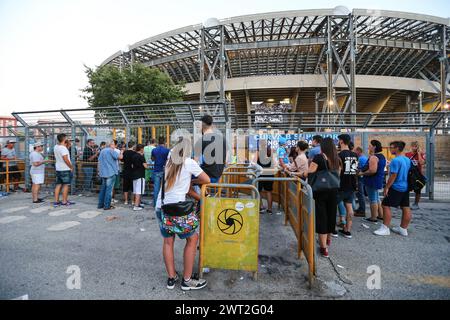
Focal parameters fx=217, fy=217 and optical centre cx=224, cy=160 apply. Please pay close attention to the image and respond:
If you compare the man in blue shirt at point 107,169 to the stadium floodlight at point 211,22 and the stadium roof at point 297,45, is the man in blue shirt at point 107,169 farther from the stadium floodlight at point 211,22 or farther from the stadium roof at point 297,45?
the stadium roof at point 297,45

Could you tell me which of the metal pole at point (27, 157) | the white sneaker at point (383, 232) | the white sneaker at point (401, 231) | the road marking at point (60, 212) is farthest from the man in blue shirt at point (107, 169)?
the white sneaker at point (401, 231)

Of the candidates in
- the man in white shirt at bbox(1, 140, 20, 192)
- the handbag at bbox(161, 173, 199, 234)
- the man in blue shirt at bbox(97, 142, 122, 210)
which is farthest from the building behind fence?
the handbag at bbox(161, 173, 199, 234)

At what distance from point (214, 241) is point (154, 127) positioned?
5.95 metres

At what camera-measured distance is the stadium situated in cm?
1883

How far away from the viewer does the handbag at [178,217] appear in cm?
234

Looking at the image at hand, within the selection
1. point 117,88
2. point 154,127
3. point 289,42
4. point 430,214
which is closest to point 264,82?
point 289,42

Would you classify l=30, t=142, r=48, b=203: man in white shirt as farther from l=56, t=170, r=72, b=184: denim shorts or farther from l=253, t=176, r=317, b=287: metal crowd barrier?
l=253, t=176, r=317, b=287: metal crowd barrier

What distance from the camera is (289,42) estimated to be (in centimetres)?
2017

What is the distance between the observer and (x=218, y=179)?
149 inches

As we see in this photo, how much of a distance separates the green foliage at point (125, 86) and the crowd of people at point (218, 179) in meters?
8.58

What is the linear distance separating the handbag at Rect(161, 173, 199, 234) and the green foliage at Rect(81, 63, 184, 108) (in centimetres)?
1493

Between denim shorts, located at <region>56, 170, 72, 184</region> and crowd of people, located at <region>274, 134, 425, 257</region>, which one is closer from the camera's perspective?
crowd of people, located at <region>274, 134, 425, 257</region>

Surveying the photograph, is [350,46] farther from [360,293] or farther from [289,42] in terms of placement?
[360,293]

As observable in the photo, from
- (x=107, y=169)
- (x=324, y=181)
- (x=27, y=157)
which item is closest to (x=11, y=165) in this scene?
(x=27, y=157)
